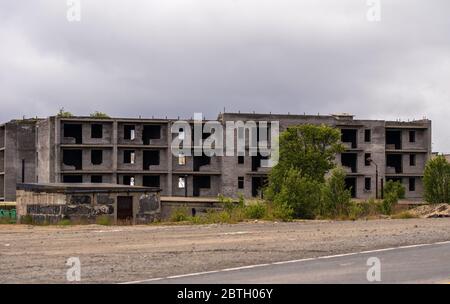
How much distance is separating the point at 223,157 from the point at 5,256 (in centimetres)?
6473

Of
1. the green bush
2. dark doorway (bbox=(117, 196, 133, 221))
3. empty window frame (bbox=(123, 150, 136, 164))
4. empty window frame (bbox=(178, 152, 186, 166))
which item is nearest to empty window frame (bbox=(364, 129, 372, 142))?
empty window frame (bbox=(178, 152, 186, 166))

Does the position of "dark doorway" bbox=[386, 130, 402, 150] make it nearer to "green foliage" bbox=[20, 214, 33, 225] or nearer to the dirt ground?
"green foliage" bbox=[20, 214, 33, 225]

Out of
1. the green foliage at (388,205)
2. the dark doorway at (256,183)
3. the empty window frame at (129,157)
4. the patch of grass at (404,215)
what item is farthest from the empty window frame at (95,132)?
the patch of grass at (404,215)

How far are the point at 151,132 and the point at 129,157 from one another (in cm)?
378

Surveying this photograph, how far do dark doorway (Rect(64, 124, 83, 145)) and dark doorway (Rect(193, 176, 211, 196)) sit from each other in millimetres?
13138

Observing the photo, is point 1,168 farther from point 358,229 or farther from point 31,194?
point 358,229

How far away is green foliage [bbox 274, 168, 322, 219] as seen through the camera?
3691cm

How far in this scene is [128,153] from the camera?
8219 centimetres

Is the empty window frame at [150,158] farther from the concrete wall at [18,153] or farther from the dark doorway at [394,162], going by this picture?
the dark doorway at [394,162]

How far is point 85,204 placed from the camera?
41.7 meters

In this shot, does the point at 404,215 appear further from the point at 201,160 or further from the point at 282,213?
the point at 201,160

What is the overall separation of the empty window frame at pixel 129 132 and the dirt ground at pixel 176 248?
54.6 meters

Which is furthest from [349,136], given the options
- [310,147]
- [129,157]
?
[129,157]

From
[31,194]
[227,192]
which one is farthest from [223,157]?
[31,194]
